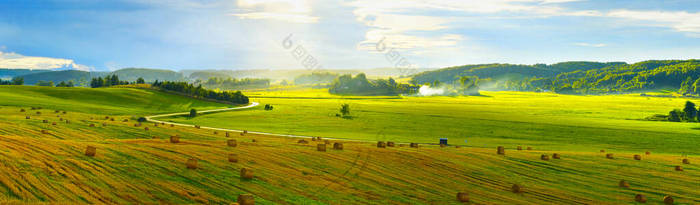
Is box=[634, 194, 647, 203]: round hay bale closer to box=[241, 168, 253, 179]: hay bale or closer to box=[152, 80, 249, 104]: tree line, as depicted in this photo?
box=[241, 168, 253, 179]: hay bale

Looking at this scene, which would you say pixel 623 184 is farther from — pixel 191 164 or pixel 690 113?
pixel 690 113

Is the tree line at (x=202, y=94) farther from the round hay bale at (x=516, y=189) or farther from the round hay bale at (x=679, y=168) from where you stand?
the round hay bale at (x=516, y=189)

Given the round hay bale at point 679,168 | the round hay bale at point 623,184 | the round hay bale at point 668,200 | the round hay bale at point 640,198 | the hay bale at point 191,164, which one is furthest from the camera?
the round hay bale at point 679,168

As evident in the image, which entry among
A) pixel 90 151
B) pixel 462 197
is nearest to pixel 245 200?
pixel 90 151

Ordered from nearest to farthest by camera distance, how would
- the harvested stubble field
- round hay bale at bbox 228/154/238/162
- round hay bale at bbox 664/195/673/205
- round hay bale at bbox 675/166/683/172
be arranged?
1. the harvested stubble field
2. round hay bale at bbox 228/154/238/162
3. round hay bale at bbox 664/195/673/205
4. round hay bale at bbox 675/166/683/172

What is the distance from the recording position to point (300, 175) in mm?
18484

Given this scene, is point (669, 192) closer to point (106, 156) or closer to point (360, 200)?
point (360, 200)

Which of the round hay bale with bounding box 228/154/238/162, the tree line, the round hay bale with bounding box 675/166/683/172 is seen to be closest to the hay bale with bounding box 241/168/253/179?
the round hay bale with bounding box 228/154/238/162

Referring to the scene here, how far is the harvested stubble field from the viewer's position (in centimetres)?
1378

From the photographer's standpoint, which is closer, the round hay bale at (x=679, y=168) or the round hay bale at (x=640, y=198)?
the round hay bale at (x=640, y=198)

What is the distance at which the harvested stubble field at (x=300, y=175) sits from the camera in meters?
13.8

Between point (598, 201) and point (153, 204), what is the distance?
64.3 ft

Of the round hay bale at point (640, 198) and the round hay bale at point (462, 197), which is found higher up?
the round hay bale at point (462, 197)

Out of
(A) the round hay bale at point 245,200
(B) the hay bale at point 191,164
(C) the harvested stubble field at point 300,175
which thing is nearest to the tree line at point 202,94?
(C) the harvested stubble field at point 300,175
